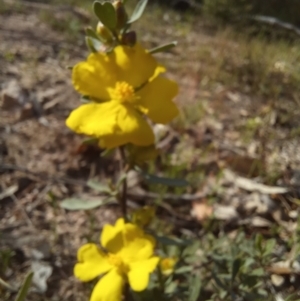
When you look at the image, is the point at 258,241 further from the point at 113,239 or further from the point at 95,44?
the point at 95,44

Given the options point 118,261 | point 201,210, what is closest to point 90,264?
point 118,261

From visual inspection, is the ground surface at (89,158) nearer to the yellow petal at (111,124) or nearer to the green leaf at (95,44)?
the yellow petal at (111,124)

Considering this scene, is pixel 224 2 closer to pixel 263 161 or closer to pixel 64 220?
pixel 263 161

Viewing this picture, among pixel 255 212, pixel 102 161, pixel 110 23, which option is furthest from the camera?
pixel 102 161

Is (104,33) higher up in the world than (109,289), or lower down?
higher up

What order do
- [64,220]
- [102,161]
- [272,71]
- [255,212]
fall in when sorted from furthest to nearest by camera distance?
1. [272,71]
2. [102,161]
3. [255,212]
4. [64,220]

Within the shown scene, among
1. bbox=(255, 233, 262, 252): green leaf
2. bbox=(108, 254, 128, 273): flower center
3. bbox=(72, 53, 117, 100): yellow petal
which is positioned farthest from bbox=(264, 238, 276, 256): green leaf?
bbox=(72, 53, 117, 100): yellow petal

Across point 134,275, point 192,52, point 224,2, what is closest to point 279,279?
point 134,275
